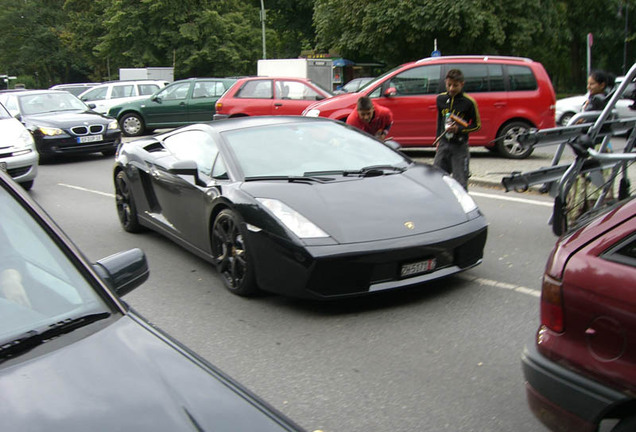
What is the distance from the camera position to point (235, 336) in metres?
4.65

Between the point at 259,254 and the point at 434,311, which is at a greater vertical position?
the point at 259,254

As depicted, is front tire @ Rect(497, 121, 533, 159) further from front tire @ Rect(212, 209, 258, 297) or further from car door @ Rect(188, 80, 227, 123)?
car door @ Rect(188, 80, 227, 123)

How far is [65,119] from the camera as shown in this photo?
1520 cm

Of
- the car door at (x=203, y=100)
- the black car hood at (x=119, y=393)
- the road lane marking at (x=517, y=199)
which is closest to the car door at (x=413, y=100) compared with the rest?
the road lane marking at (x=517, y=199)

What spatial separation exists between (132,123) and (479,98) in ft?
37.3

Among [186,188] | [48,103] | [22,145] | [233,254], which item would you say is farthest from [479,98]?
[48,103]

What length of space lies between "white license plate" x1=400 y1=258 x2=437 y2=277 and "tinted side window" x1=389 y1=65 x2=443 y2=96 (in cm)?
883

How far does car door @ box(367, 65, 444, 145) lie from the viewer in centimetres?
1326

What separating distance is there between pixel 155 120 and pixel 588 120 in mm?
14986

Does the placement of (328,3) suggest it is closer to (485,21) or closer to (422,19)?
(422,19)

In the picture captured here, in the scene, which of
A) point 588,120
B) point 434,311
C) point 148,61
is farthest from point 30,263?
point 148,61

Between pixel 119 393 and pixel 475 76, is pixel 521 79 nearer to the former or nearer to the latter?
pixel 475 76

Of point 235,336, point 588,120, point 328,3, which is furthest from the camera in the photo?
point 328,3

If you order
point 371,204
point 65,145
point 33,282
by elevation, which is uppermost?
point 33,282
